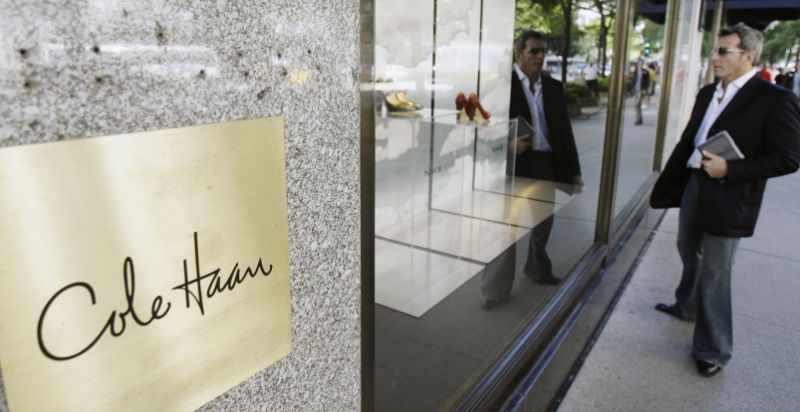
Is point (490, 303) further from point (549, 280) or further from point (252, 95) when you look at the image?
point (252, 95)

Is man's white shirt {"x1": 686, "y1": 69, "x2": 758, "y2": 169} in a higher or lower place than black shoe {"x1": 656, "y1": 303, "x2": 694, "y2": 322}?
higher

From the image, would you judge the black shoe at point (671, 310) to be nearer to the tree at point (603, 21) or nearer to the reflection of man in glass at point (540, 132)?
the reflection of man in glass at point (540, 132)

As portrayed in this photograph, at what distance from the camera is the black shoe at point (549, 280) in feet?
13.0

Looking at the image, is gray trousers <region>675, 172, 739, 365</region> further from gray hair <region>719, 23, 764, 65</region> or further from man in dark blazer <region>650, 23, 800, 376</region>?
gray hair <region>719, 23, 764, 65</region>

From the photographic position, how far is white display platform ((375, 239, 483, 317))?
2998mm

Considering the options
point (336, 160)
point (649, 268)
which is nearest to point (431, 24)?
point (336, 160)

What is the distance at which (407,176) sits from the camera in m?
3.18

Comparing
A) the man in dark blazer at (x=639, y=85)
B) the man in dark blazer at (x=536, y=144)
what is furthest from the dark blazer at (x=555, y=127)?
the man in dark blazer at (x=639, y=85)

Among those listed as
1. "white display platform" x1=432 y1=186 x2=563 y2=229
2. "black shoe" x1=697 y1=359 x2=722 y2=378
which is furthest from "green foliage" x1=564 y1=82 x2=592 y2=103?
"black shoe" x1=697 y1=359 x2=722 y2=378

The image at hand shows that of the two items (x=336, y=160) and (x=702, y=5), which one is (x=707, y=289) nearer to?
(x=336, y=160)

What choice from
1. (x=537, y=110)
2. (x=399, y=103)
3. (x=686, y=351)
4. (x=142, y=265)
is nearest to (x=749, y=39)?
(x=537, y=110)

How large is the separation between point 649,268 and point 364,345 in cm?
446

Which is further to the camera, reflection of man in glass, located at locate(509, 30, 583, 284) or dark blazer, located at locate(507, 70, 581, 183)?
dark blazer, located at locate(507, 70, 581, 183)

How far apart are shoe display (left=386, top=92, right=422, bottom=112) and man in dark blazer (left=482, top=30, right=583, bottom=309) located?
872mm
